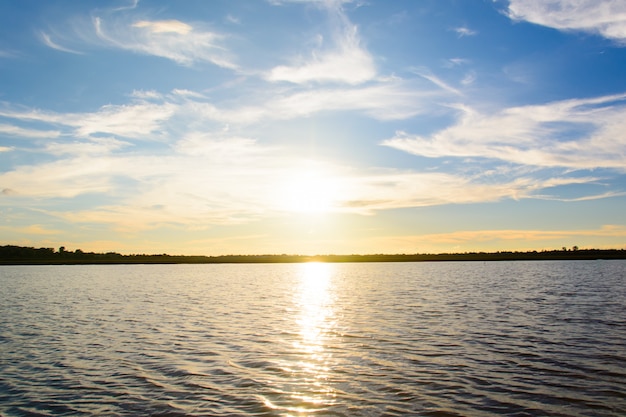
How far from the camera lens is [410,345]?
2733cm

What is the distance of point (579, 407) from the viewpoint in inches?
629

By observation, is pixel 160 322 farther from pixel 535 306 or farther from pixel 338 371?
pixel 535 306

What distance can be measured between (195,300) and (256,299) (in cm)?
793

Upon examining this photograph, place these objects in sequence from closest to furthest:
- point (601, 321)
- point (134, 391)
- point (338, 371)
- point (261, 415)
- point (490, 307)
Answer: point (261, 415)
point (134, 391)
point (338, 371)
point (601, 321)
point (490, 307)

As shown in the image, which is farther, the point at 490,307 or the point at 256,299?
the point at 256,299

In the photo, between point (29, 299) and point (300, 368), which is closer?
point (300, 368)

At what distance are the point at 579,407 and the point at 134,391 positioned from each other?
16.8 m

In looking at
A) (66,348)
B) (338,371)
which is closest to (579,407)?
(338,371)

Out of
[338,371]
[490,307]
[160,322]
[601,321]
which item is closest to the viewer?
[338,371]

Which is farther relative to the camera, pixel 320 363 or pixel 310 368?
pixel 320 363

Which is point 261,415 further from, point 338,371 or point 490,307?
point 490,307

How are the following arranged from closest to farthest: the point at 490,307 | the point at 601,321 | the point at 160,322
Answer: the point at 601,321, the point at 160,322, the point at 490,307

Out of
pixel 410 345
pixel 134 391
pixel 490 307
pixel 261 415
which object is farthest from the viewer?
pixel 490 307

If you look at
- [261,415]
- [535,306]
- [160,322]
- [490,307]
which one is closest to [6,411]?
[261,415]
